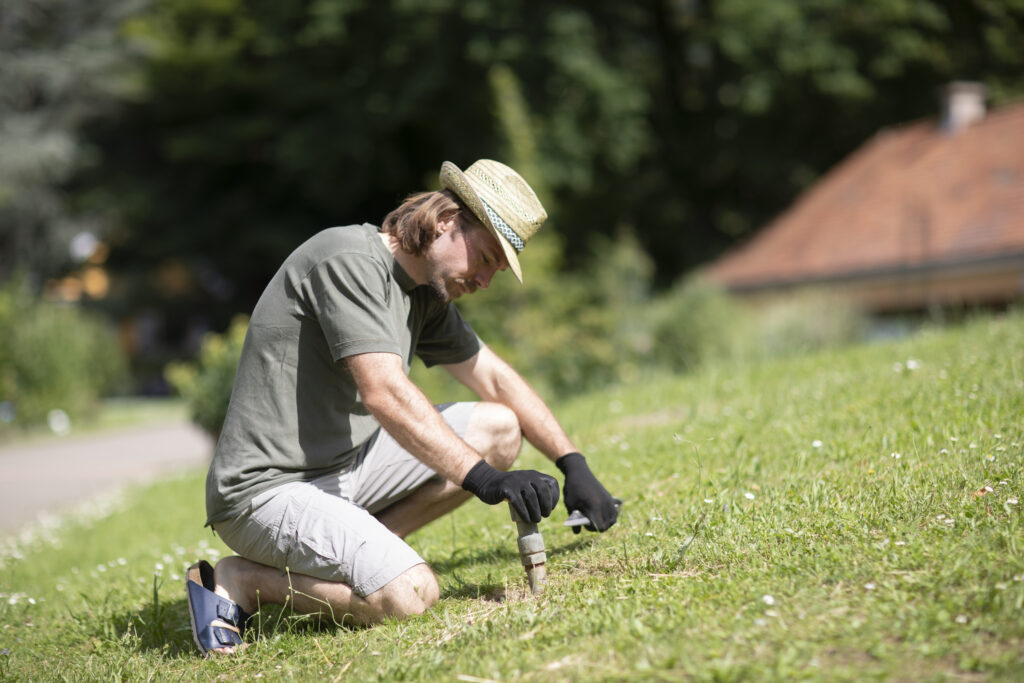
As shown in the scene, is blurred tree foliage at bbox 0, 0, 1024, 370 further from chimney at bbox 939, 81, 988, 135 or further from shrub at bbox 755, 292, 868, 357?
chimney at bbox 939, 81, 988, 135

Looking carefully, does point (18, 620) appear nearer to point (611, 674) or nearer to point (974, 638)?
point (611, 674)

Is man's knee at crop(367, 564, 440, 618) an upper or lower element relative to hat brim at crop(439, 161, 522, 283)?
lower

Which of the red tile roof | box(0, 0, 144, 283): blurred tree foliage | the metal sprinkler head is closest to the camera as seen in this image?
the metal sprinkler head

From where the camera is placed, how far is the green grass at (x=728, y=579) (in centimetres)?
255

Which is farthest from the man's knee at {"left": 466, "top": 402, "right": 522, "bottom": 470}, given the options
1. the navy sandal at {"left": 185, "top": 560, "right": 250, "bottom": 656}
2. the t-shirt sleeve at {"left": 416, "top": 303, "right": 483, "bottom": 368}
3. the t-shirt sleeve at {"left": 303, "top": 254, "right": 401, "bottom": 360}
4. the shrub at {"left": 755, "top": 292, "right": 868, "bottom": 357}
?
the shrub at {"left": 755, "top": 292, "right": 868, "bottom": 357}

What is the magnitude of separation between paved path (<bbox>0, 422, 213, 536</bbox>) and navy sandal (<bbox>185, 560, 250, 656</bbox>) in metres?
5.93

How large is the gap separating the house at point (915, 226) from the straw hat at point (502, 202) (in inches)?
490

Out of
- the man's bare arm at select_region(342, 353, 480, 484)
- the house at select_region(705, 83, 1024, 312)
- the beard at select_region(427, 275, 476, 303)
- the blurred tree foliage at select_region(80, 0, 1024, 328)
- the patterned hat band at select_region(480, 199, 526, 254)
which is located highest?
the blurred tree foliage at select_region(80, 0, 1024, 328)

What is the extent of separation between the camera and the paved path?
9727 millimetres

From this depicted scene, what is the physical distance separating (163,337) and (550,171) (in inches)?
941

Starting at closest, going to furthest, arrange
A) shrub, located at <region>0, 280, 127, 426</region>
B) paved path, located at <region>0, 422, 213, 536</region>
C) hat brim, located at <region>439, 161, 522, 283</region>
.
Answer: hat brim, located at <region>439, 161, 522, 283</region> → paved path, located at <region>0, 422, 213, 536</region> → shrub, located at <region>0, 280, 127, 426</region>

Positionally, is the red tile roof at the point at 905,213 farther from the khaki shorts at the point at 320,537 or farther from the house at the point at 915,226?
the khaki shorts at the point at 320,537

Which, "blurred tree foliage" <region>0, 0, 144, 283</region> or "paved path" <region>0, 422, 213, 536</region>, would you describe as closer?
"paved path" <region>0, 422, 213, 536</region>

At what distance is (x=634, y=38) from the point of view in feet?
73.9
